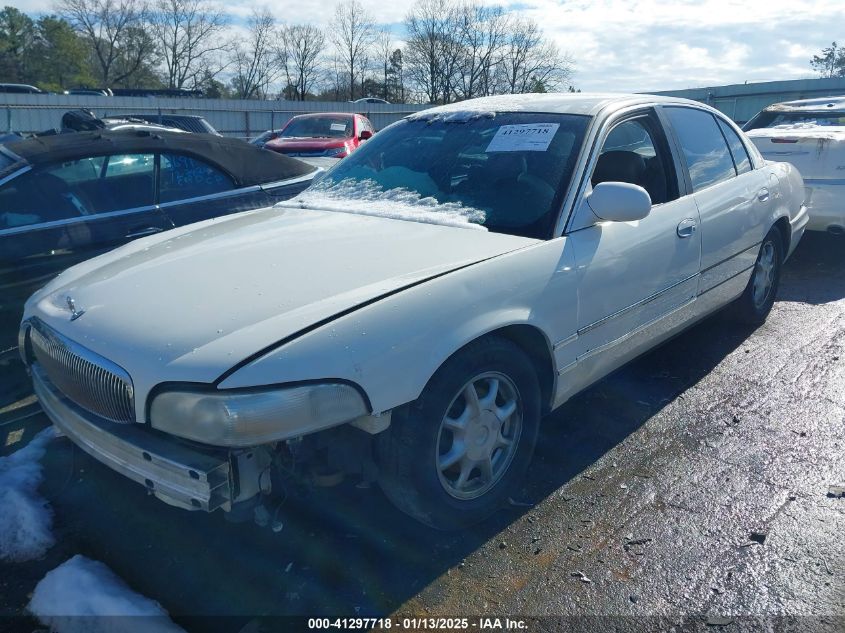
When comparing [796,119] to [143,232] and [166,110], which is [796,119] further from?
[166,110]

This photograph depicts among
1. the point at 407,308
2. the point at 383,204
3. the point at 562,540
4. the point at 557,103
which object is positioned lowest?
the point at 562,540

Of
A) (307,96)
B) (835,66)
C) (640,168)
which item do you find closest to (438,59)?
(307,96)

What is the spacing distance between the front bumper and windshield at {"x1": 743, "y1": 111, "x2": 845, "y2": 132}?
8.49m

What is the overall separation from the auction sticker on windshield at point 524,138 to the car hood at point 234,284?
0.59 metres

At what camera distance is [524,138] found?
3.26 meters

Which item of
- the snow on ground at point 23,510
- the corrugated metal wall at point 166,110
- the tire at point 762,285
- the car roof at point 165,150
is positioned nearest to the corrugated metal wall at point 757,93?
the corrugated metal wall at point 166,110

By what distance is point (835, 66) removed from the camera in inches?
2766

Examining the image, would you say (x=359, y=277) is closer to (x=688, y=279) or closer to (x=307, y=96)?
(x=688, y=279)

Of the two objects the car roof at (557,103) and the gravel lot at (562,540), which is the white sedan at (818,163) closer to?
the car roof at (557,103)

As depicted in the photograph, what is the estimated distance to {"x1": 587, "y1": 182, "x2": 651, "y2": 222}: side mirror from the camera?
2902 mm

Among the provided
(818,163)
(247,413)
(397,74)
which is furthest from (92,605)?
(397,74)

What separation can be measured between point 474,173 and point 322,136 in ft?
36.8

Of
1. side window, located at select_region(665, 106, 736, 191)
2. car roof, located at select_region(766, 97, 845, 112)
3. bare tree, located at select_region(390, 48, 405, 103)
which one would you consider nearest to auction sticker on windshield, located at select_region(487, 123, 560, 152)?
side window, located at select_region(665, 106, 736, 191)

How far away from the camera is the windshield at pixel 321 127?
13.9m
